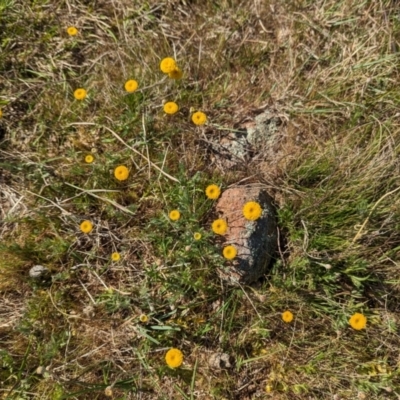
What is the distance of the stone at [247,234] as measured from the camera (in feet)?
9.70

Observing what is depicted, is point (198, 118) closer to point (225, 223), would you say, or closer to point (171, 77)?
point (171, 77)

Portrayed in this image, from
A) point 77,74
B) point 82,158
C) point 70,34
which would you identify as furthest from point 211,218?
point 70,34

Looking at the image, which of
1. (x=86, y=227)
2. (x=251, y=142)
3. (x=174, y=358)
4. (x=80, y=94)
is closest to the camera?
(x=174, y=358)

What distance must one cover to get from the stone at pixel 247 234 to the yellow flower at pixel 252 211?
0.51 ft

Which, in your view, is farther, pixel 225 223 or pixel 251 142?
pixel 251 142

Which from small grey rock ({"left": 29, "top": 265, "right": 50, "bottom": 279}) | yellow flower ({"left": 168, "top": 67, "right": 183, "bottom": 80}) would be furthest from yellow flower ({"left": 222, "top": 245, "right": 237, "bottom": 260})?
yellow flower ({"left": 168, "top": 67, "right": 183, "bottom": 80})

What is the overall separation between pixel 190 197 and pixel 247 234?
16.5 inches

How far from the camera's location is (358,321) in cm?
286

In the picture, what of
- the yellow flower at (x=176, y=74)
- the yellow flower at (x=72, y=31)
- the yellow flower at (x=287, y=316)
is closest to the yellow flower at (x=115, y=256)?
the yellow flower at (x=287, y=316)

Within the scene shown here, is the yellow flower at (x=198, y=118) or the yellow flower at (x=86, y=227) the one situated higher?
the yellow flower at (x=198, y=118)

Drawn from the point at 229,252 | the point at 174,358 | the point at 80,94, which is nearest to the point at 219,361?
the point at 174,358

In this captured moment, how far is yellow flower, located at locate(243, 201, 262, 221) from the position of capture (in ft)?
9.28

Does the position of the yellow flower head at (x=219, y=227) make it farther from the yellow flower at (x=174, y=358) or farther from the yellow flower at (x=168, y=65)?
the yellow flower at (x=168, y=65)

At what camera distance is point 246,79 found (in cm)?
362
